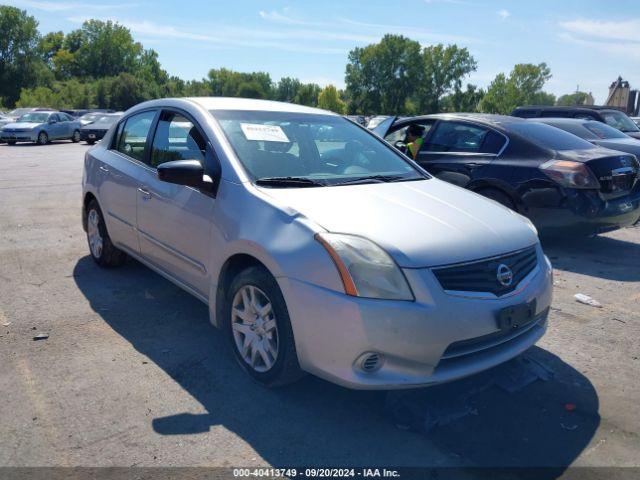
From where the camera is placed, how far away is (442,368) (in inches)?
117

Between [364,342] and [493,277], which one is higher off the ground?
[493,277]

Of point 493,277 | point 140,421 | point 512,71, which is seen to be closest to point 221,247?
point 140,421

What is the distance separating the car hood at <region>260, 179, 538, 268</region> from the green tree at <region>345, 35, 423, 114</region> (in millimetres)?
105868

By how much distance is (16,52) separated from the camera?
71.6 metres

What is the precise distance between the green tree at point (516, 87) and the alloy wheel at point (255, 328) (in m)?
99.9

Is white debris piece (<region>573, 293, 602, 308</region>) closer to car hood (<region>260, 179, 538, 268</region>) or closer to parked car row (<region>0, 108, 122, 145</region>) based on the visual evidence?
car hood (<region>260, 179, 538, 268</region>)

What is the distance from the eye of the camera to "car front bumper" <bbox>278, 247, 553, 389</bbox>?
285 cm

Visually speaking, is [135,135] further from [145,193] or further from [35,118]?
[35,118]

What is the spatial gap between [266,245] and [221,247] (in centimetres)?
51

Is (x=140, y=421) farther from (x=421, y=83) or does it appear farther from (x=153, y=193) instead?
(x=421, y=83)

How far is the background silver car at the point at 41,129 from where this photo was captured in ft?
86.7

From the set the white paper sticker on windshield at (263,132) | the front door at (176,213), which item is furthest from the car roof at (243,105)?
the white paper sticker on windshield at (263,132)

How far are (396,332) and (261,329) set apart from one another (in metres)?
0.91

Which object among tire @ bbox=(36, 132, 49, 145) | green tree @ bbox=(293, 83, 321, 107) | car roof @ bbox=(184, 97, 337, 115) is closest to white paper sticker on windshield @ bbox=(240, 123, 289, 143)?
car roof @ bbox=(184, 97, 337, 115)
